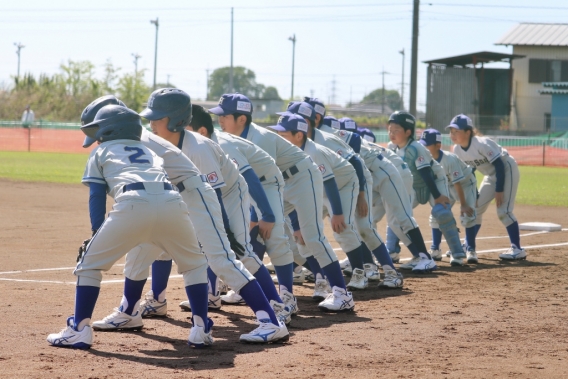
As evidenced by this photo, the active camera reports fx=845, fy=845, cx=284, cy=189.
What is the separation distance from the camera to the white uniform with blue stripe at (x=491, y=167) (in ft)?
39.8

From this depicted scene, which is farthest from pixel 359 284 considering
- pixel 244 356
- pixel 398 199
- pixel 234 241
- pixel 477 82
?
pixel 477 82

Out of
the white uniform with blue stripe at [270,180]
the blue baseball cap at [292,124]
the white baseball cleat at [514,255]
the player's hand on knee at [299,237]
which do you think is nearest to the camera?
the white uniform with blue stripe at [270,180]

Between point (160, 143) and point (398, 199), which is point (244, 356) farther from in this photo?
point (398, 199)

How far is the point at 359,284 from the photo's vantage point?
9141mm

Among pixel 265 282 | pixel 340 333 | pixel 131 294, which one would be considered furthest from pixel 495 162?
pixel 131 294

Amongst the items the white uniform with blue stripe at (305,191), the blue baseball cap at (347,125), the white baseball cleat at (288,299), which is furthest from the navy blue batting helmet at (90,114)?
the blue baseball cap at (347,125)

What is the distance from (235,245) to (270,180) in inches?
34.6

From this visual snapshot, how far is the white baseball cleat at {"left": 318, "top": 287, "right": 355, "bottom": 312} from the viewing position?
7.64 meters

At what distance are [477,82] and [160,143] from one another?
52417 millimetres

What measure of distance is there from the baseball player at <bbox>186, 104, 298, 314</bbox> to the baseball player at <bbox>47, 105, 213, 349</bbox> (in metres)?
0.96

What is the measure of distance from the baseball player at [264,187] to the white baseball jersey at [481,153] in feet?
18.4

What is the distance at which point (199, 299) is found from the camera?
5977mm

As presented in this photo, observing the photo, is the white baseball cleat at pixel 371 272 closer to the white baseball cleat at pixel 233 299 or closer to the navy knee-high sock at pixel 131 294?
the white baseball cleat at pixel 233 299

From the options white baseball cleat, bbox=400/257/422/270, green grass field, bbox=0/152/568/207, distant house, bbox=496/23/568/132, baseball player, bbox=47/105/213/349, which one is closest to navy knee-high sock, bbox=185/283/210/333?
baseball player, bbox=47/105/213/349
